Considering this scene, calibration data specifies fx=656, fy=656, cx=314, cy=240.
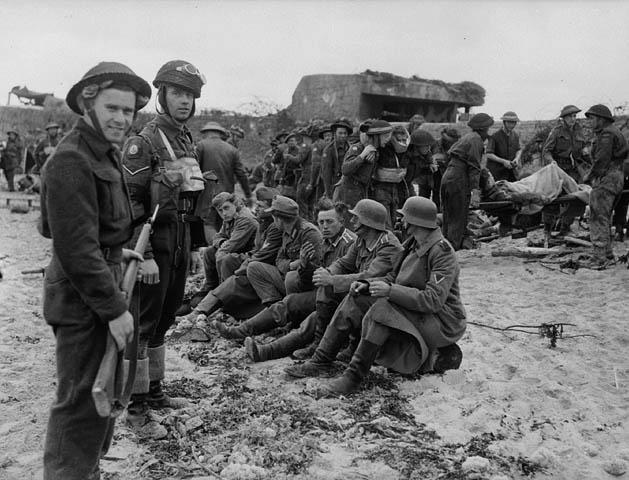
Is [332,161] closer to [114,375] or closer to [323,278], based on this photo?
[323,278]

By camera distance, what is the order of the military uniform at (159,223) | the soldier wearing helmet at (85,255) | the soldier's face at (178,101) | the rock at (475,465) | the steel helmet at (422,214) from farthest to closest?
1. the steel helmet at (422,214)
2. the soldier's face at (178,101)
3. the military uniform at (159,223)
4. the rock at (475,465)
5. the soldier wearing helmet at (85,255)

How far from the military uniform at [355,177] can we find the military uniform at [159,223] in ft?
12.7

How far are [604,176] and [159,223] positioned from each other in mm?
6153

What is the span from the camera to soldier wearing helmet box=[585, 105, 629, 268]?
25.9ft

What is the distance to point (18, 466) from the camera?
11.3 feet

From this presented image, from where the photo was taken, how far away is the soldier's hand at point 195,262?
8875 millimetres

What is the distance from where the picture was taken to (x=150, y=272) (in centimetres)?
355

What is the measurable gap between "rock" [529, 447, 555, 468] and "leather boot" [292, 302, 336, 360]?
78.8 inches

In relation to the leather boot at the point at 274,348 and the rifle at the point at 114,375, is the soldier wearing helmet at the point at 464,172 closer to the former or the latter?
the leather boot at the point at 274,348

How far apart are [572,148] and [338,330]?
635cm

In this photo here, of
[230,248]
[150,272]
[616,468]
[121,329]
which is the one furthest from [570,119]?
[121,329]

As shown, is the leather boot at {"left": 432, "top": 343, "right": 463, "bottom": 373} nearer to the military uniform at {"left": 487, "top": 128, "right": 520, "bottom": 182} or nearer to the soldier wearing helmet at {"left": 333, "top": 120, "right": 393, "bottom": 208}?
the soldier wearing helmet at {"left": 333, "top": 120, "right": 393, "bottom": 208}

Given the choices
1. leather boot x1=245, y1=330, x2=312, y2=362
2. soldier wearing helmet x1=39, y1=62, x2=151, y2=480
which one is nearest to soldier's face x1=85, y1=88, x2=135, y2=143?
soldier wearing helmet x1=39, y1=62, x2=151, y2=480

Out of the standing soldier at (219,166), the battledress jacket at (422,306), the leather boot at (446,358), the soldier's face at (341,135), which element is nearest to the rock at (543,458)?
the battledress jacket at (422,306)
